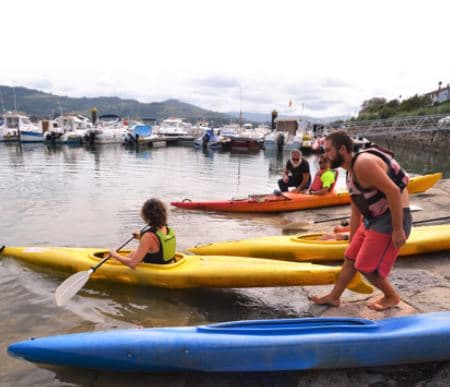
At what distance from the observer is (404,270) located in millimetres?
4852

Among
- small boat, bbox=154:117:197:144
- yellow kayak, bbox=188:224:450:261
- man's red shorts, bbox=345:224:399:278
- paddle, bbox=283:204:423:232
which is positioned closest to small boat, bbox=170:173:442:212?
paddle, bbox=283:204:423:232

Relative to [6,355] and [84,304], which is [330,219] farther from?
[6,355]

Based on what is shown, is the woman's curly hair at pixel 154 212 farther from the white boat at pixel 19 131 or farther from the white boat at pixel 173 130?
the white boat at pixel 173 130

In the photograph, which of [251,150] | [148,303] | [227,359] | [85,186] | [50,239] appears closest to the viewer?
[227,359]

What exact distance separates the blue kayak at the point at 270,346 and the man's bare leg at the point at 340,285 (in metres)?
0.58

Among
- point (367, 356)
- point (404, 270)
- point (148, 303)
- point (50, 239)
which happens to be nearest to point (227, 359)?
point (367, 356)

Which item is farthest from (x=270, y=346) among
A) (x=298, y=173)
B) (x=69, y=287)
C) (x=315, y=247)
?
(x=298, y=173)

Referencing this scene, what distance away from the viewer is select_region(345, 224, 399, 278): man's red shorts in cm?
311

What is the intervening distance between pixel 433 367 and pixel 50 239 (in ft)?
22.0

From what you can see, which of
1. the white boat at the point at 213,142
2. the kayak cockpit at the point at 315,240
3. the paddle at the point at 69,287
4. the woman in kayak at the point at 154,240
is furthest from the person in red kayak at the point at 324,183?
the white boat at the point at 213,142

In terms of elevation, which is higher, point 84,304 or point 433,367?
point 433,367

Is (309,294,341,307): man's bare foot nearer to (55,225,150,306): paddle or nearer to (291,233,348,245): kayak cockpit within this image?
(291,233,348,245): kayak cockpit

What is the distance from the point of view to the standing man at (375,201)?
289 centimetres

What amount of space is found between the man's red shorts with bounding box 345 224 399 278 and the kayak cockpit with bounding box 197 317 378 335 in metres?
0.47
